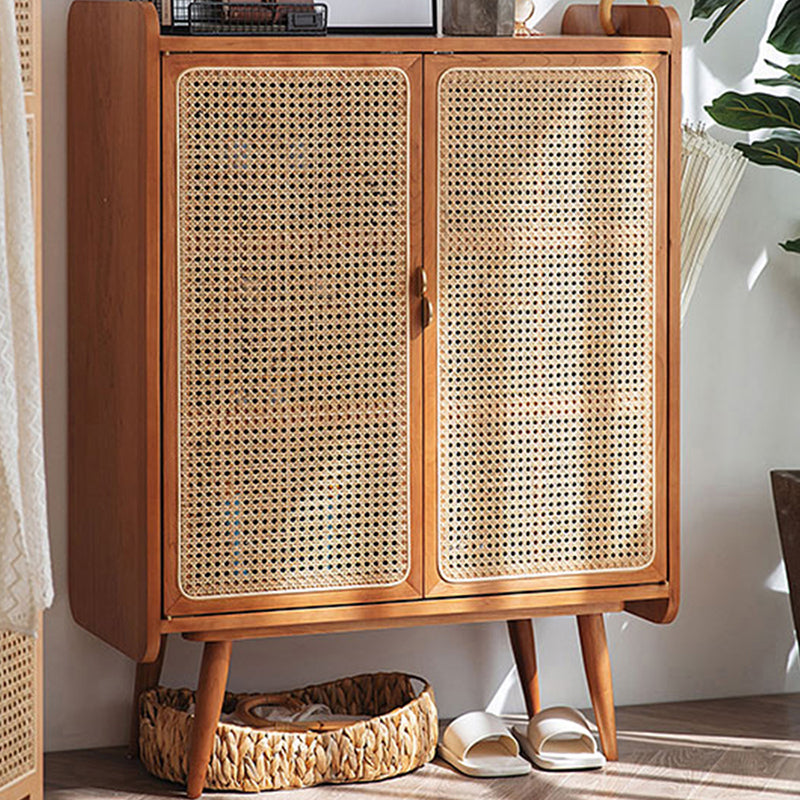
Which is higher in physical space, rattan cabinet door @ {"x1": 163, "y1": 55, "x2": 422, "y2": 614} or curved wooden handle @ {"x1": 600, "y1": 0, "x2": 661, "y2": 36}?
curved wooden handle @ {"x1": 600, "y1": 0, "x2": 661, "y2": 36}

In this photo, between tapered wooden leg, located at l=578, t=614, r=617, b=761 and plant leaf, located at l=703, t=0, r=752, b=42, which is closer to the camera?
tapered wooden leg, located at l=578, t=614, r=617, b=761

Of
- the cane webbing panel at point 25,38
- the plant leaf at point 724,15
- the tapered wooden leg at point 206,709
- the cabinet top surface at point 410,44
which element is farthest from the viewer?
the plant leaf at point 724,15

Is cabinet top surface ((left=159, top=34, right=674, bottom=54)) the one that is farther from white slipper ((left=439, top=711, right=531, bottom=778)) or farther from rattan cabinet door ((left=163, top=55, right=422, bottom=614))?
white slipper ((left=439, top=711, right=531, bottom=778))

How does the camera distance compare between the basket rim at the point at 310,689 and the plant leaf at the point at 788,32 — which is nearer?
the basket rim at the point at 310,689

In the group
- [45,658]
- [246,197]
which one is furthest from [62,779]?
[246,197]

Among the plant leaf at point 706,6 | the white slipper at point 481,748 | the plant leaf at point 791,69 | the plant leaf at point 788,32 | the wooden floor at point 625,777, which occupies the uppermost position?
the plant leaf at point 706,6

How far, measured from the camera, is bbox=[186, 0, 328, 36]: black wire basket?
278 centimetres

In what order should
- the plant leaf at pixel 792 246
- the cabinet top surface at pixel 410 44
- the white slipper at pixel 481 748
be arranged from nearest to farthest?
the cabinet top surface at pixel 410 44
the white slipper at pixel 481 748
the plant leaf at pixel 792 246

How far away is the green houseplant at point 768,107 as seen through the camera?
3.32 metres

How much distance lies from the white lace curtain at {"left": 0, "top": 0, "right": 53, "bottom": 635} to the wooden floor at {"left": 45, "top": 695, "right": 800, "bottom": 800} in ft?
3.22

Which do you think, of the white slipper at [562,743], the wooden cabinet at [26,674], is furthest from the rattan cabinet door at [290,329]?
the white slipper at [562,743]

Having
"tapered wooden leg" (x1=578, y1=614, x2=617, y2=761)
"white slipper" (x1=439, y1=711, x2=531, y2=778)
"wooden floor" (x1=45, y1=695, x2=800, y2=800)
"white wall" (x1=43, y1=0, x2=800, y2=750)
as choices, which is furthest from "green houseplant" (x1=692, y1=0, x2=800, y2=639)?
"white slipper" (x1=439, y1=711, x2=531, y2=778)

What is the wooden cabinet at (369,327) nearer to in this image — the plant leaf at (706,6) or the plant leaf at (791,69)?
the plant leaf at (706,6)

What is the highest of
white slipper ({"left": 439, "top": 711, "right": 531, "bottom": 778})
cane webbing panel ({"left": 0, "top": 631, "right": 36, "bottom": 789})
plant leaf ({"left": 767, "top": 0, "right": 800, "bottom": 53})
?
plant leaf ({"left": 767, "top": 0, "right": 800, "bottom": 53})
